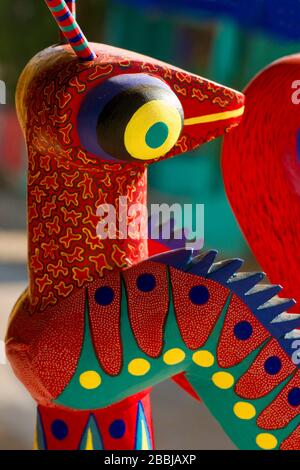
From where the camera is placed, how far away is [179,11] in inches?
149

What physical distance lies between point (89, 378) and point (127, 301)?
11 centimetres

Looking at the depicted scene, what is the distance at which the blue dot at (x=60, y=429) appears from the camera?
109 centimetres

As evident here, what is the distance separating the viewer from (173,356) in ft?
3.39

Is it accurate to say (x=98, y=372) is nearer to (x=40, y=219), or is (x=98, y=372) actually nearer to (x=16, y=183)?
(x=40, y=219)

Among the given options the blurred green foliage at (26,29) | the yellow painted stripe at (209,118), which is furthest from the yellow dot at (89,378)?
→ the blurred green foliage at (26,29)

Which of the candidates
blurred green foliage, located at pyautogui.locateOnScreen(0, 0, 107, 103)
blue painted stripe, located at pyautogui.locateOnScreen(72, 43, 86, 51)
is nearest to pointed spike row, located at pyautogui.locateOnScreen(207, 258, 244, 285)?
blue painted stripe, located at pyautogui.locateOnScreen(72, 43, 86, 51)

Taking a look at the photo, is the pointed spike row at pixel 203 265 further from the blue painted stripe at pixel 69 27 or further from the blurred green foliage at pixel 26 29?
the blurred green foliage at pixel 26 29

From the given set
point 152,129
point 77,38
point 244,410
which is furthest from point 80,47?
point 244,410

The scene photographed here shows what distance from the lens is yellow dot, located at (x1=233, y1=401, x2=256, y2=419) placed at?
1047 millimetres

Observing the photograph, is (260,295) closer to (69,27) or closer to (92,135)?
(92,135)

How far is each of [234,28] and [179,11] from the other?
0.28m

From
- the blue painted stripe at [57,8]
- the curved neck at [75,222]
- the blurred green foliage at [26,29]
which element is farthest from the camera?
the blurred green foliage at [26,29]
